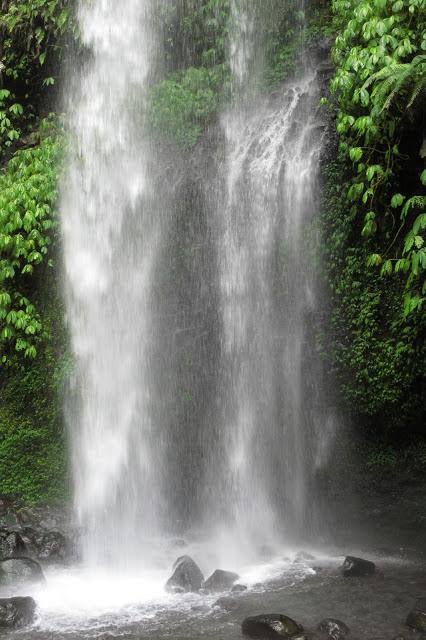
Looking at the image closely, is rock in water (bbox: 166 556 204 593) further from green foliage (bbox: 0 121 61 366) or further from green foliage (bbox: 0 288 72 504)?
green foliage (bbox: 0 121 61 366)

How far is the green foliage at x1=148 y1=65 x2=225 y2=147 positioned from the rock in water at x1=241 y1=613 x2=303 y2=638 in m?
6.55

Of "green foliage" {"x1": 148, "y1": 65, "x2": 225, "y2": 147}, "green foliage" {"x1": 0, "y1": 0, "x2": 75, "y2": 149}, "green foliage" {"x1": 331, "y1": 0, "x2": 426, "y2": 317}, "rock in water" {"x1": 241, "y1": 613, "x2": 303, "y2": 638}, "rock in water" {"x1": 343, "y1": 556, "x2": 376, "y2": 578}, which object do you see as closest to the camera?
"rock in water" {"x1": 241, "y1": 613, "x2": 303, "y2": 638}

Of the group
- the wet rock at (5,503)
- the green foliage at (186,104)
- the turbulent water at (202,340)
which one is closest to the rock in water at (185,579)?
the turbulent water at (202,340)

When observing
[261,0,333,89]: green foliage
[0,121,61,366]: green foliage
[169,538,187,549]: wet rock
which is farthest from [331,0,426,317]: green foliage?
[0,121,61,366]: green foliage

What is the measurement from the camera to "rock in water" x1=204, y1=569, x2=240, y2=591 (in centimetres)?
601

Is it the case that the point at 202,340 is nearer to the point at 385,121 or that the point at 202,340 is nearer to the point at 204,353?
the point at 204,353

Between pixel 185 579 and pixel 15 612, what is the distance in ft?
5.43

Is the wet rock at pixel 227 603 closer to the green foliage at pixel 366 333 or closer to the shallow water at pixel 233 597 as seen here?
the shallow water at pixel 233 597

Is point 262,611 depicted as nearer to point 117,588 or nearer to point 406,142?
point 117,588

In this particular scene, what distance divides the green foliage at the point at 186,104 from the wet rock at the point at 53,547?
5767 millimetres

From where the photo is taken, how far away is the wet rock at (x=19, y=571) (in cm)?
629

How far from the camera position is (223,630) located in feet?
16.6

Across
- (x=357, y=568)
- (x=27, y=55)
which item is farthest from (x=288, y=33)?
(x=357, y=568)

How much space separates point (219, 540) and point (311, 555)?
46.0 inches
